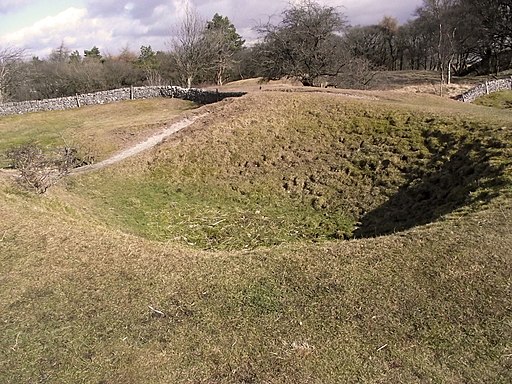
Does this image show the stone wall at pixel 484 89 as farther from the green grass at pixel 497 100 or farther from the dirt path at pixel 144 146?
the dirt path at pixel 144 146

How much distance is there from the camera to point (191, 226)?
15.0 metres

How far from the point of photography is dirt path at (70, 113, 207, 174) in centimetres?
1956

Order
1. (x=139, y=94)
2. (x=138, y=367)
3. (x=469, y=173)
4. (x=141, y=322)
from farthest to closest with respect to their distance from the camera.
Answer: (x=139, y=94) → (x=469, y=173) → (x=141, y=322) → (x=138, y=367)

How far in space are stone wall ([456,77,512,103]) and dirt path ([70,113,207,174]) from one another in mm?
18983

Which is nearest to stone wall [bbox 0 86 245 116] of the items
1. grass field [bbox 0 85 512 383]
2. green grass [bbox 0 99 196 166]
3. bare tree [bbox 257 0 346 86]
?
green grass [bbox 0 99 196 166]

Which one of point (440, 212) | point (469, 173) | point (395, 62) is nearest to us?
point (440, 212)

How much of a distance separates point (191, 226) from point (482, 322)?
32.3 ft

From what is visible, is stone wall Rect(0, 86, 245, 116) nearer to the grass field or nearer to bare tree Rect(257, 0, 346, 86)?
bare tree Rect(257, 0, 346, 86)

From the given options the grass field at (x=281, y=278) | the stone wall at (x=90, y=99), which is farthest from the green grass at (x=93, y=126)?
the grass field at (x=281, y=278)

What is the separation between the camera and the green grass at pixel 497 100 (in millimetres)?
30550

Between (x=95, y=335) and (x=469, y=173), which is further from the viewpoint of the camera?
(x=469, y=173)

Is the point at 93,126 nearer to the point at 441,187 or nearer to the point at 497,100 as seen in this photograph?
the point at 441,187

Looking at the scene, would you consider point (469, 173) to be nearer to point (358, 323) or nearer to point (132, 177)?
Result: point (358, 323)

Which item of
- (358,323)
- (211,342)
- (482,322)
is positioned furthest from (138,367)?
(482,322)
